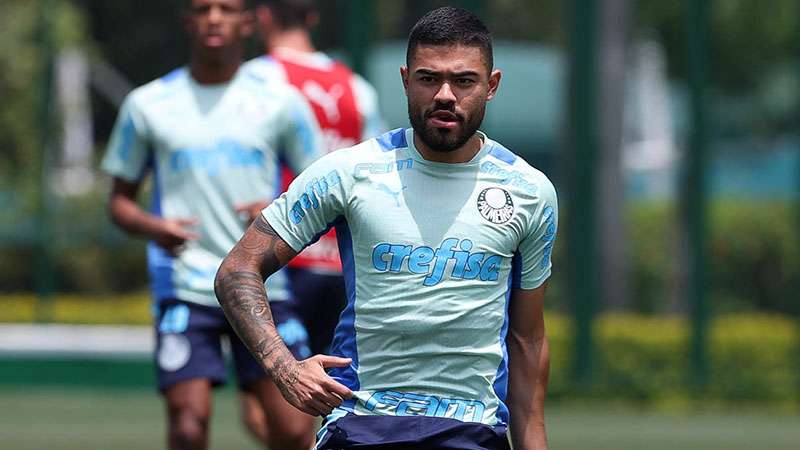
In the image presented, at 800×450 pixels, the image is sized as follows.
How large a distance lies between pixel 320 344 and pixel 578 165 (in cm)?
701

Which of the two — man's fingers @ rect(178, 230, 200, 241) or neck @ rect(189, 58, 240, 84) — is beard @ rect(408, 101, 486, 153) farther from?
neck @ rect(189, 58, 240, 84)

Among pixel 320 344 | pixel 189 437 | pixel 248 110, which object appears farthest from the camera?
pixel 320 344

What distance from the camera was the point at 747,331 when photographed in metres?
15.4

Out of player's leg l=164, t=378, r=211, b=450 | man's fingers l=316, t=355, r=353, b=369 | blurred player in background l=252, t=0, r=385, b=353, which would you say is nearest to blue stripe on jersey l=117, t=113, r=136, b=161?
blurred player in background l=252, t=0, r=385, b=353

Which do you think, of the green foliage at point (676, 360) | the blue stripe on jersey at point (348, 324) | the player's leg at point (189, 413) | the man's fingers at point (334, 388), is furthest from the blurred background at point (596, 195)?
the man's fingers at point (334, 388)

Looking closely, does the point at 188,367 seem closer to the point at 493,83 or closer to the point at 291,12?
the point at 291,12

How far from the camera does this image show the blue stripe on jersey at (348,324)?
4938 mm

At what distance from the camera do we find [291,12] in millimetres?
8625

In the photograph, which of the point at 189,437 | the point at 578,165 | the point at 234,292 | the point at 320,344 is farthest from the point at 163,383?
the point at 578,165

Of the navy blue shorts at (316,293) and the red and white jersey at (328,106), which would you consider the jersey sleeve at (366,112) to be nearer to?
the red and white jersey at (328,106)

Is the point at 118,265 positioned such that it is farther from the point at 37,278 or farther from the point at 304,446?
the point at 304,446

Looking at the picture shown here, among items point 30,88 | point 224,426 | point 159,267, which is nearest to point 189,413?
point 159,267

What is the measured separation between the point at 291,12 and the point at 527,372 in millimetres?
3868

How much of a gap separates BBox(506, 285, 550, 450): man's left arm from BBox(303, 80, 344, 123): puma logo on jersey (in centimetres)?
338
